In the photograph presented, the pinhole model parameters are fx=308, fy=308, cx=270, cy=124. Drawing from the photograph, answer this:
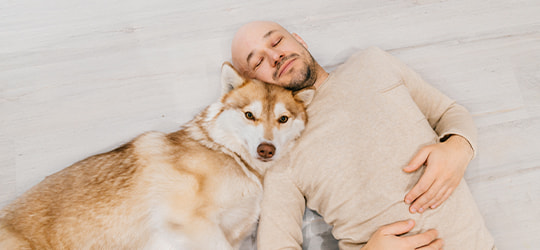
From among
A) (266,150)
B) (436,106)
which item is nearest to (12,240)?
(266,150)

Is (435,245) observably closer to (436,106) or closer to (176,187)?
(436,106)

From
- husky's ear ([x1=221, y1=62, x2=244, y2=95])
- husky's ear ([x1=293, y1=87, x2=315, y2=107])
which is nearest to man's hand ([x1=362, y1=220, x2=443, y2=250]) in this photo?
husky's ear ([x1=293, y1=87, x2=315, y2=107])

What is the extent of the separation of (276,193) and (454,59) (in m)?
1.93

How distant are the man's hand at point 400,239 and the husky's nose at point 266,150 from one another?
0.72 metres

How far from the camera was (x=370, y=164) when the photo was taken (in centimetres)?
172

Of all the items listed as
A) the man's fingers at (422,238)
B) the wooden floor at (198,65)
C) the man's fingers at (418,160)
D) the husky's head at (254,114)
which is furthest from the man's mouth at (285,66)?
the man's fingers at (422,238)

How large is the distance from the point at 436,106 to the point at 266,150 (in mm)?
1204

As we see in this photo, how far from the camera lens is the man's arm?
1.68 metres

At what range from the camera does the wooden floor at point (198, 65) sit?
7.59 ft

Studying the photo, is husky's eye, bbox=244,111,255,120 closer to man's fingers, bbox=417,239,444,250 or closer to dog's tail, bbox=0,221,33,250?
man's fingers, bbox=417,239,444,250

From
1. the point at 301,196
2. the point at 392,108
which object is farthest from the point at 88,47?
the point at 392,108

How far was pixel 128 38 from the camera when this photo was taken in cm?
259

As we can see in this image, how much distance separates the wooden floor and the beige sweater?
0.70m

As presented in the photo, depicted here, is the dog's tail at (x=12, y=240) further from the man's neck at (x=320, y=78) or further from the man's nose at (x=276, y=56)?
the man's neck at (x=320, y=78)
